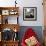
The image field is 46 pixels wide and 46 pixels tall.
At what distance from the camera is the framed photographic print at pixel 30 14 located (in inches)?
244

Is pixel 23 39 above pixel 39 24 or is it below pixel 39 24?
below

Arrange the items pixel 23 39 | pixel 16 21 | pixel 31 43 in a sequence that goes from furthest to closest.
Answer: pixel 16 21
pixel 23 39
pixel 31 43

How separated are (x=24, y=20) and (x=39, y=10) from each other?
0.74 metres

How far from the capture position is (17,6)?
6203 mm

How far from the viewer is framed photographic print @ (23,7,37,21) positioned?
6207 millimetres

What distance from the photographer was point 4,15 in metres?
6.08

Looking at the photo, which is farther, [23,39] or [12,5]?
[12,5]

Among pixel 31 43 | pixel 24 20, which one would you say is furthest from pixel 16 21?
pixel 31 43

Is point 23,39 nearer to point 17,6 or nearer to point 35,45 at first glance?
point 35,45

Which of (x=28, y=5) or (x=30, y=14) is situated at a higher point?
(x=28, y=5)

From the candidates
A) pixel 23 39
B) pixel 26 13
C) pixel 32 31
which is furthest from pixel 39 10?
pixel 23 39

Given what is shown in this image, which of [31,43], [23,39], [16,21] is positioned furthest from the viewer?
[16,21]

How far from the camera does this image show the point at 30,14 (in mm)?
6227

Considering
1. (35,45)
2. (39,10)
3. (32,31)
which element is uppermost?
(39,10)
